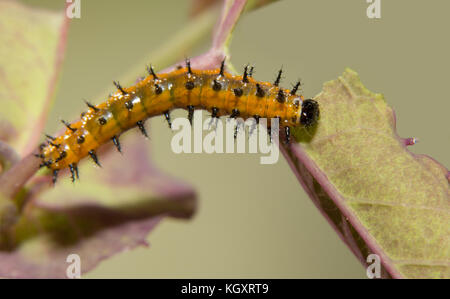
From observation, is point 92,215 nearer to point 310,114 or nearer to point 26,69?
point 26,69

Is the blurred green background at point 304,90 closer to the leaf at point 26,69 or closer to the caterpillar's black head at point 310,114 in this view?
the leaf at point 26,69

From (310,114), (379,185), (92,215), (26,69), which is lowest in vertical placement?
(92,215)

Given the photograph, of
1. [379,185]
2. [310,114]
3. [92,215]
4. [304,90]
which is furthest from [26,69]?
[304,90]

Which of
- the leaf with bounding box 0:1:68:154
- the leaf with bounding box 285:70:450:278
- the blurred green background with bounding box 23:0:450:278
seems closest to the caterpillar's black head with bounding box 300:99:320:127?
the leaf with bounding box 285:70:450:278
